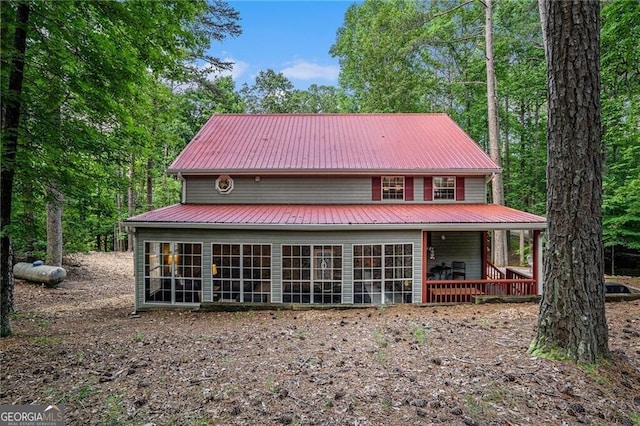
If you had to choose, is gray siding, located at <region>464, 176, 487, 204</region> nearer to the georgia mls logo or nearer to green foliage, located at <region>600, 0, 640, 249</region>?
green foliage, located at <region>600, 0, 640, 249</region>

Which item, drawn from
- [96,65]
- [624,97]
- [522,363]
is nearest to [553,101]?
[522,363]

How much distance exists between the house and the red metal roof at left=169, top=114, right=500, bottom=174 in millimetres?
73

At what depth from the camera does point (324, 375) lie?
4242mm

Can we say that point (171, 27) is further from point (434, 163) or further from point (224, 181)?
point (434, 163)

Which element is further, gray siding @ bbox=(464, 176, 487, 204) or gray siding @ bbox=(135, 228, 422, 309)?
gray siding @ bbox=(464, 176, 487, 204)

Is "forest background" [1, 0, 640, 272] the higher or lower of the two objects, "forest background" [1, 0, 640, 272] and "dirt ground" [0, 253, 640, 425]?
the higher

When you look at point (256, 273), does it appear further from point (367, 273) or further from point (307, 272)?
point (367, 273)

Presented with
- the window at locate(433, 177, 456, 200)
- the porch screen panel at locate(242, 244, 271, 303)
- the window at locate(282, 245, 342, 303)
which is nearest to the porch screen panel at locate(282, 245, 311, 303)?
the window at locate(282, 245, 342, 303)

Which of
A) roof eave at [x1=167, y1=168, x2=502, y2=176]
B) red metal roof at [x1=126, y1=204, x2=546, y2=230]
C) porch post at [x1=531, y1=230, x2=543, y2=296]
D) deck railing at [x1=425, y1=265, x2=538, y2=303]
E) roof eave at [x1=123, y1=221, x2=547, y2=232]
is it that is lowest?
deck railing at [x1=425, y1=265, x2=538, y2=303]

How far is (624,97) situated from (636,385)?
15288 millimetres

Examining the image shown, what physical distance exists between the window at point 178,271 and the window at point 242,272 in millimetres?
512

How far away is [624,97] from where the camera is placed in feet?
46.9

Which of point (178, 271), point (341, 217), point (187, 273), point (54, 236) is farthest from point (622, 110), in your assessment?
point (54, 236)

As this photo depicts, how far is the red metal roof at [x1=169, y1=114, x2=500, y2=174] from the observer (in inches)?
477
